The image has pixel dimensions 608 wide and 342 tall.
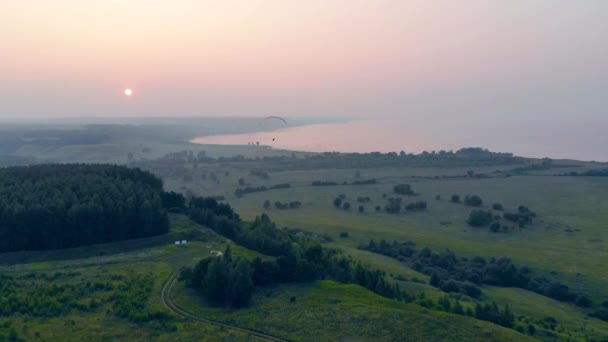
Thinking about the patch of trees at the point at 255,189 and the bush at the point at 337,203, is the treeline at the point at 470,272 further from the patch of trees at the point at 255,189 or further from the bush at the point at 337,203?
the patch of trees at the point at 255,189

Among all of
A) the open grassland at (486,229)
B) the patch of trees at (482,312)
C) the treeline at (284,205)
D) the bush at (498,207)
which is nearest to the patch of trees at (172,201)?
the open grassland at (486,229)

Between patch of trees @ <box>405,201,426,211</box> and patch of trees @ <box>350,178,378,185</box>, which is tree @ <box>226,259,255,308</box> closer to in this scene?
patch of trees @ <box>405,201,426,211</box>

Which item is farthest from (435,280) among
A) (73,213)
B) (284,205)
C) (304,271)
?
(284,205)

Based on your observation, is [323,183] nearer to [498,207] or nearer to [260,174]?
[260,174]

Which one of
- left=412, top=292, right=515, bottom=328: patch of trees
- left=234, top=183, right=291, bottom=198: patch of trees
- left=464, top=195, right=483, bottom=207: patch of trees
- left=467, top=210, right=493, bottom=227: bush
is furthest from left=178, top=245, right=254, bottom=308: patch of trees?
left=234, top=183, right=291, bottom=198: patch of trees

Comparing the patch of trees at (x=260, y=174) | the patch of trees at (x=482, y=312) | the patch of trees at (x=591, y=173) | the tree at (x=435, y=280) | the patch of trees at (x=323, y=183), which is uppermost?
the patch of trees at (x=591, y=173)

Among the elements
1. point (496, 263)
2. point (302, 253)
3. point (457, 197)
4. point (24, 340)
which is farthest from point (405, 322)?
point (457, 197)

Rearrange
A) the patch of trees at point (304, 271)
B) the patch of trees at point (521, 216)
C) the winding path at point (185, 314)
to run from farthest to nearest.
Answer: the patch of trees at point (521, 216) < the patch of trees at point (304, 271) < the winding path at point (185, 314)

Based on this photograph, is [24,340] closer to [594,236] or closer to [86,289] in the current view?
[86,289]

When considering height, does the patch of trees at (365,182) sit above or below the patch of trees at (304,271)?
above
